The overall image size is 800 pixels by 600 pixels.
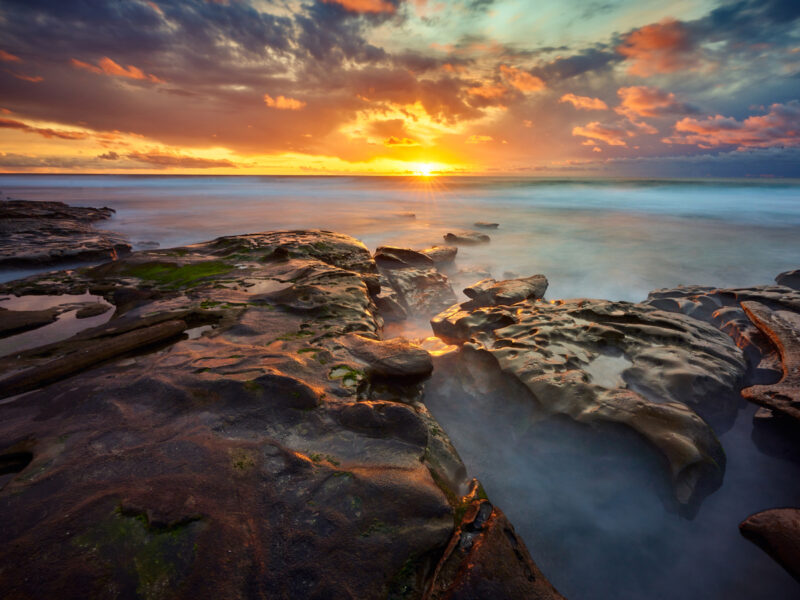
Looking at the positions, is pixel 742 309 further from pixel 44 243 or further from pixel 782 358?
pixel 44 243

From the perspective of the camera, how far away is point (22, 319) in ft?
15.3

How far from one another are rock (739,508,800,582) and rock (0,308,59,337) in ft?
25.1

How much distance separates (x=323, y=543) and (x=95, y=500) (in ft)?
4.08

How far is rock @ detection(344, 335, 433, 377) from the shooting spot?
3434 mm

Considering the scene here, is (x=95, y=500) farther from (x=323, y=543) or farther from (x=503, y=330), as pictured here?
(x=503, y=330)

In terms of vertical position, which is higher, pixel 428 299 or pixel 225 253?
pixel 225 253

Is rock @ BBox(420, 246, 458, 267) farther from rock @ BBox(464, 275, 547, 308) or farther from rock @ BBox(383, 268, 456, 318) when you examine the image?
→ rock @ BBox(464, 275, 547, 308)

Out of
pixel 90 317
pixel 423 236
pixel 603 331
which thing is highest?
pixel 603 331

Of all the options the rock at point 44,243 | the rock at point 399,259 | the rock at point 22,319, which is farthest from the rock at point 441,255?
the rock at point 44,243

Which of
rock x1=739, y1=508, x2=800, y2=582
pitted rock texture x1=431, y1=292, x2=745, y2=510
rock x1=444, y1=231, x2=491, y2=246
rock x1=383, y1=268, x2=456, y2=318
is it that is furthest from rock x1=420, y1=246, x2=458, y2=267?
rock x1=739, y1=508, x2=800, y2=582

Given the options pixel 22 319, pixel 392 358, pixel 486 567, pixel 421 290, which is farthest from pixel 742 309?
pixel 22 319

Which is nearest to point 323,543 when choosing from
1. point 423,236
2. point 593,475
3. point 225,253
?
point 593,475

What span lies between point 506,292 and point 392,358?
3.98m

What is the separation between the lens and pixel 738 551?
2662 mm
